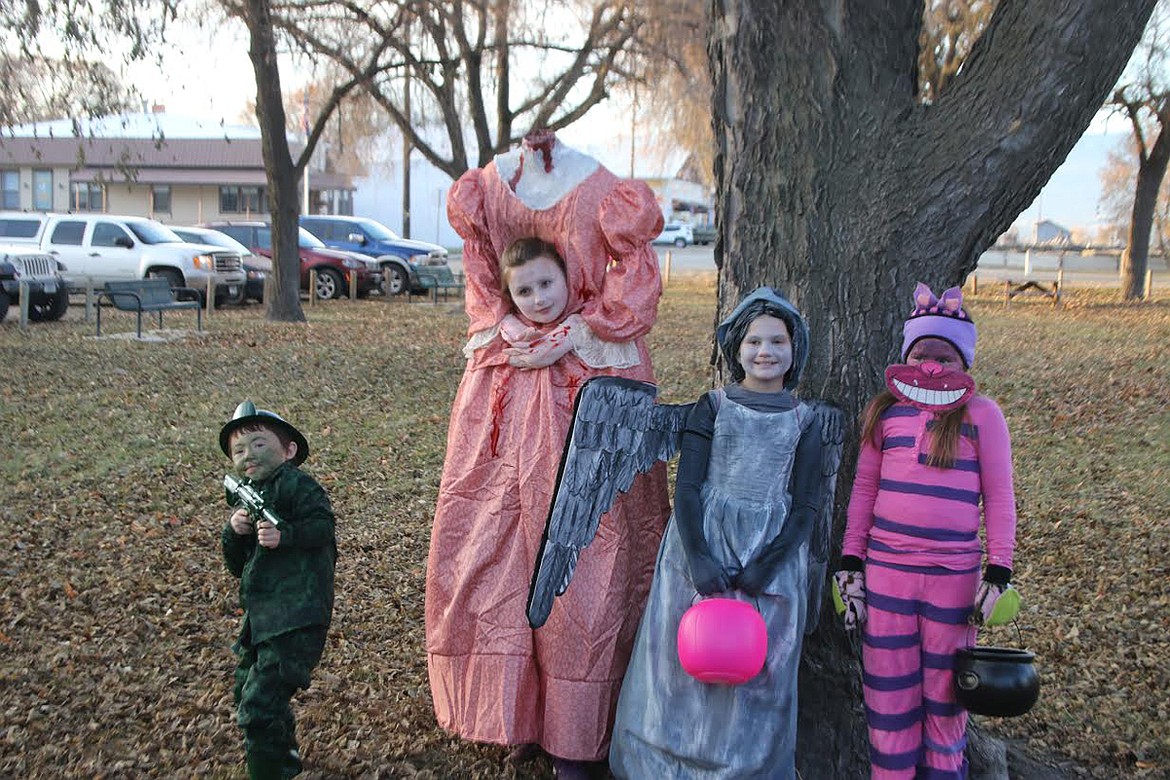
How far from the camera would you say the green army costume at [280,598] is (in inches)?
122

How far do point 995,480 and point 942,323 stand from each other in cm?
43

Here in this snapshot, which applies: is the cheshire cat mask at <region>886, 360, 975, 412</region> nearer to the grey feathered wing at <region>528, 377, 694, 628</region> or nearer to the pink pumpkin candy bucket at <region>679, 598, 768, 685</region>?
the grey feathered wing at <region>528, 377, 694, 628</region>

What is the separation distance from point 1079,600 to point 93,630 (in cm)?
442

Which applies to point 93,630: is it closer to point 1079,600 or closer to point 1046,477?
point 1079,600

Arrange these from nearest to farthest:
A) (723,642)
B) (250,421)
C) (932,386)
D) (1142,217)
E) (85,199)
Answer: (723,642)
(932,386)
(250,421)
(1142,217)
(85,199)

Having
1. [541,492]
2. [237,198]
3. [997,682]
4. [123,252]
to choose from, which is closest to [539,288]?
[541,492]

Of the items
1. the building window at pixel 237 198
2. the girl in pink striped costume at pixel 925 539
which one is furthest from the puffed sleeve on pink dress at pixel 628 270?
the building window at pixel 237 198

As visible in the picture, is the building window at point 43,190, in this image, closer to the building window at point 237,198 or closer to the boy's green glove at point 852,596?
the building window at point 237,198

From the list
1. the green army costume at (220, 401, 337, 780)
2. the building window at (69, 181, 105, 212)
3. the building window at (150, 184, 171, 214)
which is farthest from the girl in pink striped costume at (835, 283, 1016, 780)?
the building window at (69, 181, 105, 212)

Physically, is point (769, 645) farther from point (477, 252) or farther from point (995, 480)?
point (477, 252)

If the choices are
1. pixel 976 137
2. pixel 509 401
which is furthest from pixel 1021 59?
pixel 509 401

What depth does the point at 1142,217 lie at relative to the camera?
22547mm

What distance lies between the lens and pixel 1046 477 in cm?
757

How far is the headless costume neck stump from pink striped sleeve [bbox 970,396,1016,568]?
1.38 meters
